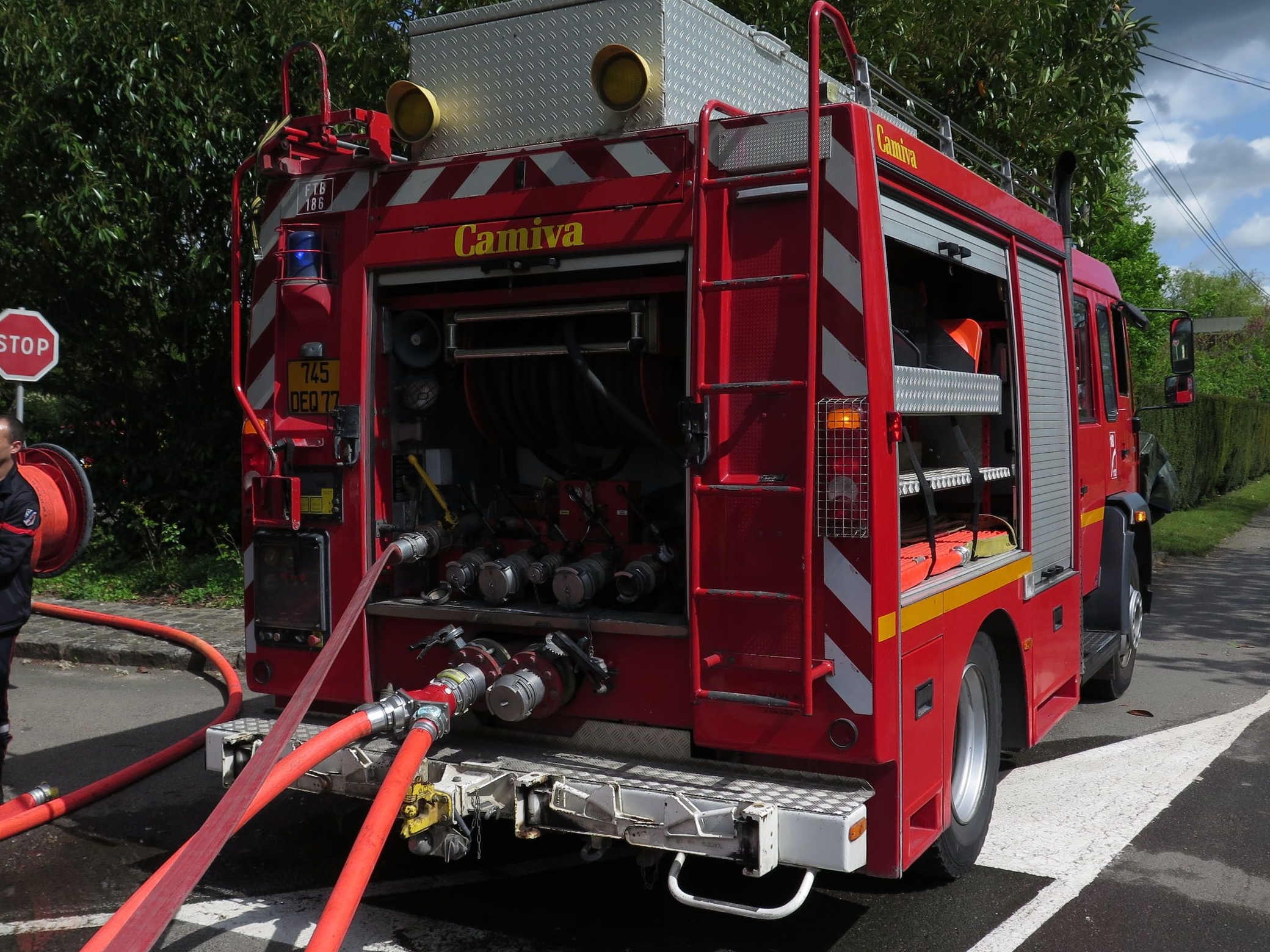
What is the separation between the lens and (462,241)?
4227 millimetres

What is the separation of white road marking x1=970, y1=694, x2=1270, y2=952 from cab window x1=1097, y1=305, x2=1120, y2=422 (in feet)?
6.55

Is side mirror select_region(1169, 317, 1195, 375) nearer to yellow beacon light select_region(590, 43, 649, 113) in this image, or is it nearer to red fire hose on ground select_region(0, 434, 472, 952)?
yellow beacon light select_region(590, 43, 649, 113)

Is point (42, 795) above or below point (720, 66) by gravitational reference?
below

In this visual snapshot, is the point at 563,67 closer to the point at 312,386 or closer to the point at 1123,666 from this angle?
the point at 312,386

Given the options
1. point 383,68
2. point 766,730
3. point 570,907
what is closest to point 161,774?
point 570,907

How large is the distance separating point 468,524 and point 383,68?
6786mm

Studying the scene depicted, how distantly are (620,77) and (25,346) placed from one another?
6518mm

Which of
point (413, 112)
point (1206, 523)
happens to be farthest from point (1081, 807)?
point (1206, 523)

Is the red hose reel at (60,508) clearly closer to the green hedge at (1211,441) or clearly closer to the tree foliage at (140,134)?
the tree foliage at (140,134)

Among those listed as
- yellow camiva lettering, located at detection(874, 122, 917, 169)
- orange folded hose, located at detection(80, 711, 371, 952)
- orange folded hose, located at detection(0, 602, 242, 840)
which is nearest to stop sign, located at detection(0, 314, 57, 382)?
orange folded hose, located at detection(0, 602, 242, 840)

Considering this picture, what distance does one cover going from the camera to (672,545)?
14.5 feet

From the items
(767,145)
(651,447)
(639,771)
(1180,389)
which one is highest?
(767,145)

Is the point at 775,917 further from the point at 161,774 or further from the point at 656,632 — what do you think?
the point at 161,774

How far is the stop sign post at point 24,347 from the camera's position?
8.59 m
